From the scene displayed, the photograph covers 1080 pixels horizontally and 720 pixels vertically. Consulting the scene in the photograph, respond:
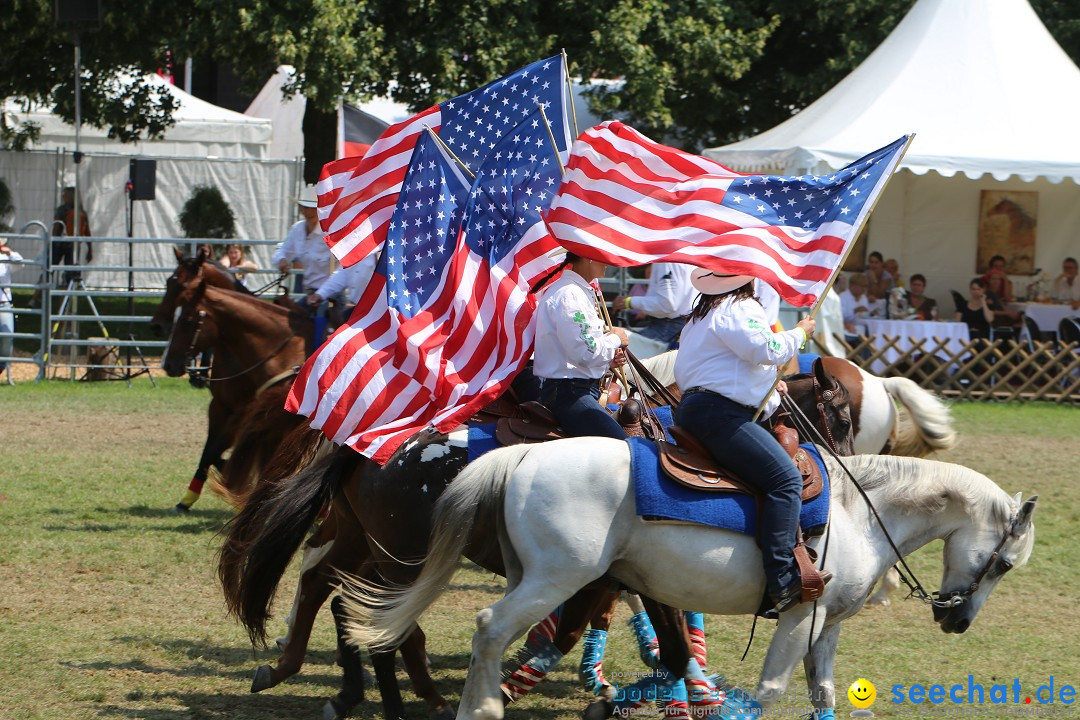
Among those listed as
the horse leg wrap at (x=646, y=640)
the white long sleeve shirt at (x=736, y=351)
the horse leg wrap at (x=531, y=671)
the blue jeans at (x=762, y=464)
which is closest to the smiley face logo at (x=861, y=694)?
the horse leg wrap at (x=646, y=640)

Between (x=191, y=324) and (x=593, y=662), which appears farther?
(x=191, y=324)

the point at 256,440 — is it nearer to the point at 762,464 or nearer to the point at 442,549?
the point at 442,549

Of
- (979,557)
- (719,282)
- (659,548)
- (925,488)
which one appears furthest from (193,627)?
(979,557)

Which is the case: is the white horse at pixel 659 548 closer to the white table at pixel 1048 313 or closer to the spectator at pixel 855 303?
the spectator at pixel 855 303

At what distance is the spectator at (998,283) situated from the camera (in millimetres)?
18438

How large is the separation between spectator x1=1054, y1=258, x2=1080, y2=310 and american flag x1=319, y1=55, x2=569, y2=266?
13916 mm

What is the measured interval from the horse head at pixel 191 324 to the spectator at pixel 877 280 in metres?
11.0

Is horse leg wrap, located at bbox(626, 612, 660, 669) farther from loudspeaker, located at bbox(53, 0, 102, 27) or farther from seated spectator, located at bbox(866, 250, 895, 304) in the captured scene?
loudspeaker, located at bbox(53, 0, 102, 27)

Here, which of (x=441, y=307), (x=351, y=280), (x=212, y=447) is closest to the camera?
(x=441, y=307)

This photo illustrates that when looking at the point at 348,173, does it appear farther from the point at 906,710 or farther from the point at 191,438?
the point at 191,438

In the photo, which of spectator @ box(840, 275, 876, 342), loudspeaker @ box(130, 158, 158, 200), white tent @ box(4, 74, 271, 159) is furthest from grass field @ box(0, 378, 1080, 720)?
white tent @ box(4, 74, 271, 159)

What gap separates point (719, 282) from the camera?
16.9 ft

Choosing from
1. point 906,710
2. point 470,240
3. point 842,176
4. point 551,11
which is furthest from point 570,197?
point 551,11

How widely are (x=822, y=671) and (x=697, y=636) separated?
2.80 ft
